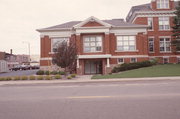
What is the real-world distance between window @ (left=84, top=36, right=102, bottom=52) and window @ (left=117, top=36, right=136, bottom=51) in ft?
10.4

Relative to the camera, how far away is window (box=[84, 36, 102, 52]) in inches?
1036

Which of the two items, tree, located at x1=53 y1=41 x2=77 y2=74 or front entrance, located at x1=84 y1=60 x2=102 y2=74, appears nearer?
tree, located at x1=53 y1=41 x2=77 y2=74

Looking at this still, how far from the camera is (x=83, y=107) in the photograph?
581 cm

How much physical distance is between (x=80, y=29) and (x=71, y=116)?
21.5 m

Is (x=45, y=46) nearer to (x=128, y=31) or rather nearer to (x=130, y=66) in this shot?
(x=128, y=31)

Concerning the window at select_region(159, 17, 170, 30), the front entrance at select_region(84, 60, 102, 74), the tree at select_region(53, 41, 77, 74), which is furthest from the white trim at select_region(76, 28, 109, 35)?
the window at select_region(159, 17, 170, 30)

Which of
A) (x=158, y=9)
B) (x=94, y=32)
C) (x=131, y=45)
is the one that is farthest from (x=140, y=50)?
(x=158, y=9)

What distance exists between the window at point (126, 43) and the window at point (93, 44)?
10.4ft

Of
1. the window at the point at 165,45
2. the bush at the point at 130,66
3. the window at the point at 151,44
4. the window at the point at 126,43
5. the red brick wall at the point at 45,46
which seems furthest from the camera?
the window at the point at 151,44

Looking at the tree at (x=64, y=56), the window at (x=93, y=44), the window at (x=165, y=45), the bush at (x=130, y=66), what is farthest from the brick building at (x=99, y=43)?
the tree at (x=64, y=56)

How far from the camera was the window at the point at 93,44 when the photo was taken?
26312mm

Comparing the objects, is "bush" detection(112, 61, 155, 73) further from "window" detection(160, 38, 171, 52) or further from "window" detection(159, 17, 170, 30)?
"window" detection(159, 17, 170, 30)

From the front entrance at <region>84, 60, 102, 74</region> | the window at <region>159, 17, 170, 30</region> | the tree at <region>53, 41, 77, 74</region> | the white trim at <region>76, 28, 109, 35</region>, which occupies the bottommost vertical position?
the front entrance at <region>84, 60, 102, 74</region>

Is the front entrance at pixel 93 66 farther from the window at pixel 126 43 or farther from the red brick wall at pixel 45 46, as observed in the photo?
the red brick wall at pixel 45 46
